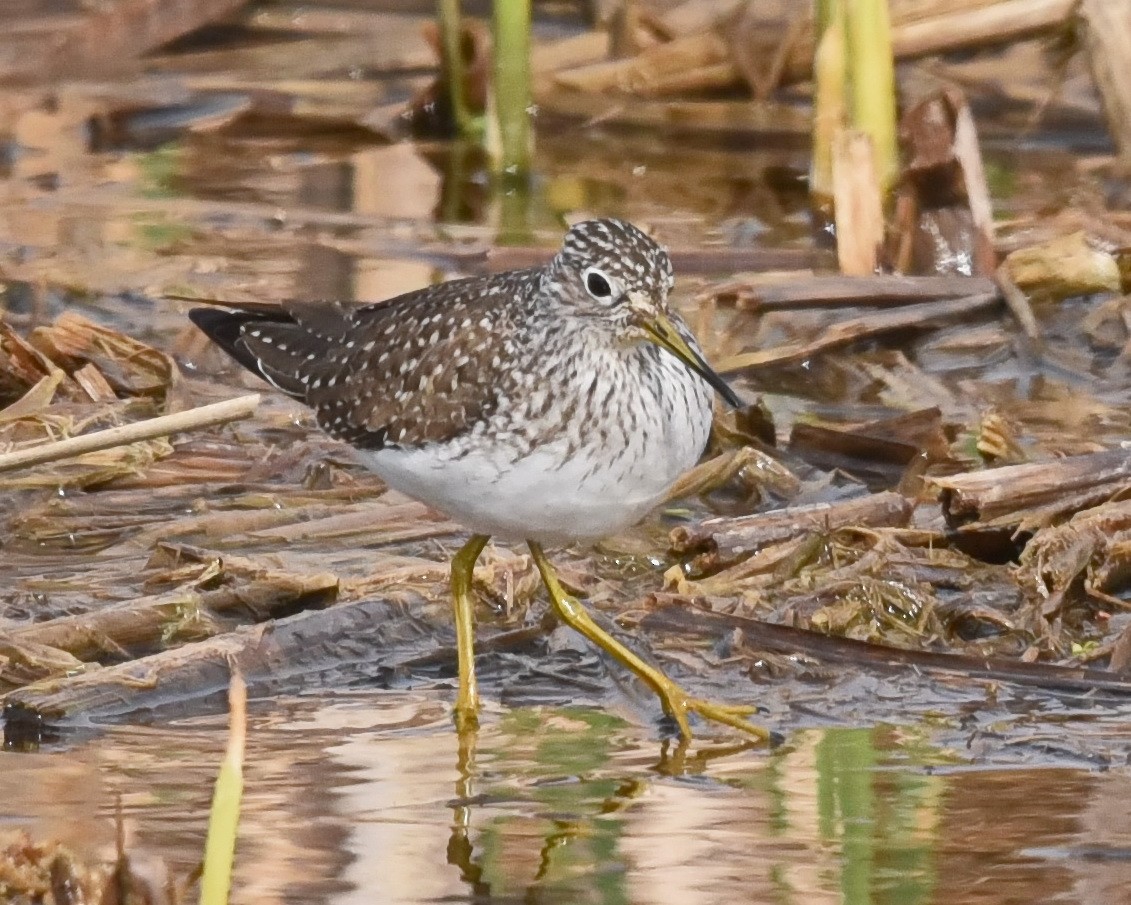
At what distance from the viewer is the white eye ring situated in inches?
264

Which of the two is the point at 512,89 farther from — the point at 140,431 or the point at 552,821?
the point at 552,821

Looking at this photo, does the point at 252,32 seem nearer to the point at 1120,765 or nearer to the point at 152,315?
the point at 152,315

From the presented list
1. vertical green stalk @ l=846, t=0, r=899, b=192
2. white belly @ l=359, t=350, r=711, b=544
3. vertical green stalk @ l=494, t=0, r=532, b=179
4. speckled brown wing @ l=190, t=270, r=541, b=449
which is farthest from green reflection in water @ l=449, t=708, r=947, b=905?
vertical green stalk @ l=494, t=0, r=532, b=179

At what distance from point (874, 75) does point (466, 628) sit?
4700mm

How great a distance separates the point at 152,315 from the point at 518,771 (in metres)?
5.17

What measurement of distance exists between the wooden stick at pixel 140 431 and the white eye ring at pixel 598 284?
3.57 feet

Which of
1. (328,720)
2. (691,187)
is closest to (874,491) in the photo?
(328,720)

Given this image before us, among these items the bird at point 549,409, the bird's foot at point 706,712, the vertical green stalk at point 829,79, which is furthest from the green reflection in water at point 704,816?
the vertical green stalk at point 829,79

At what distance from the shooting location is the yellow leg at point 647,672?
6.48 meters

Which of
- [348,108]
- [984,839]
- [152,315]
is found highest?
[348,108]

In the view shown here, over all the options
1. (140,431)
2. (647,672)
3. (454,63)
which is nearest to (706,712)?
(647,672)

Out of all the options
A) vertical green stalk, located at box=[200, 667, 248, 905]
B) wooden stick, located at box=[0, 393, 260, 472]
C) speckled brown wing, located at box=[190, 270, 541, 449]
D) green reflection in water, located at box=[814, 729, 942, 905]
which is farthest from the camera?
speckled brown wing, located at box=[190, 270, 541, 449]

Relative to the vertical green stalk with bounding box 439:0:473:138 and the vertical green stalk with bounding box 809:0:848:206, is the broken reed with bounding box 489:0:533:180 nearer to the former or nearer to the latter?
the vertical green stalk with bounding box 439:0:473:138

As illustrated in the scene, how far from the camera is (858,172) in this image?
1030 cm
